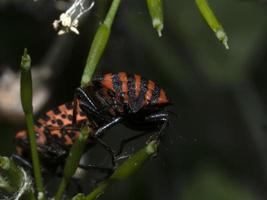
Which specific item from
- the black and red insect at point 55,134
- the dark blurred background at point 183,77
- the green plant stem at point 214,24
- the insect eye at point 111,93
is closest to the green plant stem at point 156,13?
the green plant stem at point 214,24

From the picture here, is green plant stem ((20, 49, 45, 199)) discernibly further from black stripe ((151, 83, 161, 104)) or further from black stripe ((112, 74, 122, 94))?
black stripe ((151, 83, 161, 104))

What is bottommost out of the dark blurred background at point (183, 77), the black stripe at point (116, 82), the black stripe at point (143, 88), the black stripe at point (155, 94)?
the dark blurred background at point (183, 77)

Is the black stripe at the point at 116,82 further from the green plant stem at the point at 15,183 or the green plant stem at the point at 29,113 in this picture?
the green plant stem at the point at 15,183

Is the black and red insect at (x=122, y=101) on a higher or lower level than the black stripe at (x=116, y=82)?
lower

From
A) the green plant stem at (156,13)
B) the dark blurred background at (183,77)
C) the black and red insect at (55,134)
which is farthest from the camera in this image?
the dark blurred background at (183,77)

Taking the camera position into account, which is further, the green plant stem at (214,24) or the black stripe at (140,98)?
the black stripe at (140,98)

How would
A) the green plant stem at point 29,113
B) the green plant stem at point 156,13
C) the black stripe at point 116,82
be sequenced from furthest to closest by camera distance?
the black stripe at point 116,82
the green plant stem at point 29,113
the green plant stem at point 156,13

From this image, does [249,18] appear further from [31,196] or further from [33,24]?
[31,196]

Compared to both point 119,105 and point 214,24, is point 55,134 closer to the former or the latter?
point 119,105

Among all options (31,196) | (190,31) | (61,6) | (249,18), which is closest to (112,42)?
(61,6)

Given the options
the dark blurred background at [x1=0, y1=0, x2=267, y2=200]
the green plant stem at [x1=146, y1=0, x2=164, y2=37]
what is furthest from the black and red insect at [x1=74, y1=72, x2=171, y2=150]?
the dark blurred background at [x1=0, y1=0, x2=267, y2=200]

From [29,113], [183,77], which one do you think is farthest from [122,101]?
[183,77]
